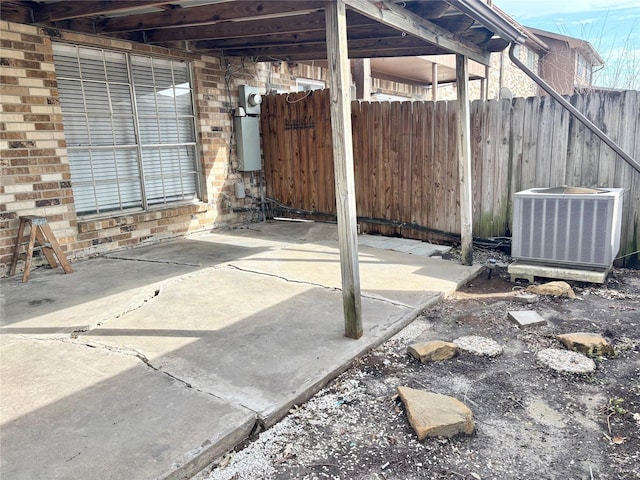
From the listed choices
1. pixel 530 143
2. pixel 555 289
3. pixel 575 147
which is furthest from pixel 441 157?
pixel 555 289

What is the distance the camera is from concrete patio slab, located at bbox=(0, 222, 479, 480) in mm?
2275

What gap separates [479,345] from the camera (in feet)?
11.6

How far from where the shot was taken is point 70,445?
2.25 metres

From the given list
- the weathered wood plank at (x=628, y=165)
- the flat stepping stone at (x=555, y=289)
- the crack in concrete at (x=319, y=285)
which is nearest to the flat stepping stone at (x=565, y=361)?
the crack in concrete at (x=319, y=285)

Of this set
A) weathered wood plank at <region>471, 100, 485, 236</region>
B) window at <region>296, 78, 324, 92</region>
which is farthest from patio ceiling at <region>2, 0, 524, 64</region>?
window at <region>296, 78, 324, 92</region>

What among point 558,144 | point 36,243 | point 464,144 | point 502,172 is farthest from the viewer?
point 502,172

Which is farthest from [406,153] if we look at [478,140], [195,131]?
[195,131]

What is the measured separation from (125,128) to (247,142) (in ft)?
6.82

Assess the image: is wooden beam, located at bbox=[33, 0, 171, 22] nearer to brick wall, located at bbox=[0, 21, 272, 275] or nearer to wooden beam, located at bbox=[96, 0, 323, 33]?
brick wall, located at bbox=[0, 21, 272, 275]

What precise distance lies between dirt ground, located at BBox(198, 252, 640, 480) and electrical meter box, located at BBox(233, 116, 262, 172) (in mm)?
4865

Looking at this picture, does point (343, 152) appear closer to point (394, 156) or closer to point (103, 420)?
point (103, 420)

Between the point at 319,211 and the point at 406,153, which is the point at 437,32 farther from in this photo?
the point at 319,211

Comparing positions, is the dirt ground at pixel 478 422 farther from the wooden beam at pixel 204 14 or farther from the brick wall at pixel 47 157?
the brick wall at pixel 47 157

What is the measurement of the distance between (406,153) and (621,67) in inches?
290
